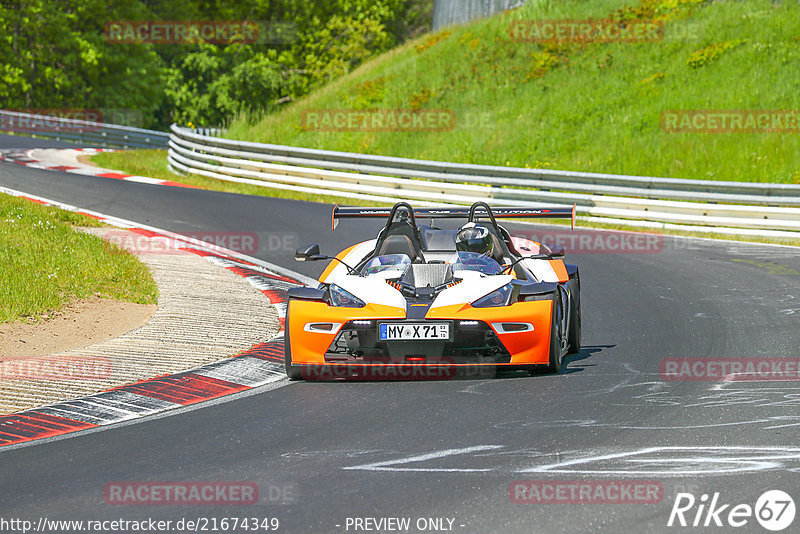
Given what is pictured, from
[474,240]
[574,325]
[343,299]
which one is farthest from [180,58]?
[343,299]

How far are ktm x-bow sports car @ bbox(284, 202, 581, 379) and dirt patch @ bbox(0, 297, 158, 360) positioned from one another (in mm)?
2442

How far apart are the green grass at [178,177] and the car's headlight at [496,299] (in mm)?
14819

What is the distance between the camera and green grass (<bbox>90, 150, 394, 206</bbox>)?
79.4ft

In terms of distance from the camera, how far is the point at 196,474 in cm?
581

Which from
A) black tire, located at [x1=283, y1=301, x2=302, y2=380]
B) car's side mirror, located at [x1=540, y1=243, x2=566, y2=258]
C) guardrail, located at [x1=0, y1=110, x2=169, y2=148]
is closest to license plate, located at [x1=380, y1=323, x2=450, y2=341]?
black tire, located at [x1=283, y1=301, x2=302, y2=380]

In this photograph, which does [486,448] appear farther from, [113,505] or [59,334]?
[59,334]

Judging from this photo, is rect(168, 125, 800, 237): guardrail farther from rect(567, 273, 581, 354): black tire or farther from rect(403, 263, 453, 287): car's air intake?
rect(403, 263, 453, 287): car's air intake

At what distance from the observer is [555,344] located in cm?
839

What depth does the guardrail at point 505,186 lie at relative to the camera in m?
19.4

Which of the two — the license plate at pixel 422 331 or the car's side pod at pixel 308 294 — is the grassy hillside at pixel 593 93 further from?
the license plate at pixel 422 331

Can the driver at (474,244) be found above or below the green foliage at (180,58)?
below

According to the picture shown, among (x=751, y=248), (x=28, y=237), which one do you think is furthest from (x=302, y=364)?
(x=751, y=248)

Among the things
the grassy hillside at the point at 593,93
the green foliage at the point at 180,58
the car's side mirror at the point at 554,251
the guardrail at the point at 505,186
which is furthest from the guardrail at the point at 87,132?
the car's side mirror at the point at 554,251

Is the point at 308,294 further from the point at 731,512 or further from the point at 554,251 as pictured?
the point at 731,512
